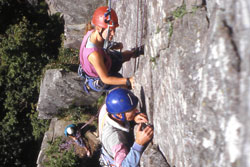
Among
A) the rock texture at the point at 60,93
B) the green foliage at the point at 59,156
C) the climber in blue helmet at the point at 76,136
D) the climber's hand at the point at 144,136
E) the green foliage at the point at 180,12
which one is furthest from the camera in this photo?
the rock texture at the point at 60,93

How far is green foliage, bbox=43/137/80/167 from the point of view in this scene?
18.0 feet

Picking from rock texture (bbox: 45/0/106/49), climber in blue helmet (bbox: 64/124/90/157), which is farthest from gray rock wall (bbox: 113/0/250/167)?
rock texture (bbox: 45/0/106/49)

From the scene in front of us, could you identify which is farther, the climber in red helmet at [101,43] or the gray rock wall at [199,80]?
the climber in red helmet at [101,43]

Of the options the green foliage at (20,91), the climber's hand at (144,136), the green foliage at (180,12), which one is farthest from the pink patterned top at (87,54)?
the green foliage at (20,91)

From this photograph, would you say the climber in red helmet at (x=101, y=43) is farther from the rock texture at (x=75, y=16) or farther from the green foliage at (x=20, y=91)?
the green foliage at (x=20, y=91)

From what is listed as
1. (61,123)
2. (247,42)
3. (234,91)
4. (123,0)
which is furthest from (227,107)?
(61,123)

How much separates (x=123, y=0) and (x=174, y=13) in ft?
9.91

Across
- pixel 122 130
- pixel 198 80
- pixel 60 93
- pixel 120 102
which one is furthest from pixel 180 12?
pixel 60 93

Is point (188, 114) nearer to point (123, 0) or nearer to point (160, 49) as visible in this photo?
point (160, 49)

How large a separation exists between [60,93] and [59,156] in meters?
1.78

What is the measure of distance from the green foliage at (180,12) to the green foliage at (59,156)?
4.36 metres

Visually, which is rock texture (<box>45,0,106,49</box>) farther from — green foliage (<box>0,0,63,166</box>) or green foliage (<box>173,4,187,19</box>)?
green foliage (<box>173,4,187,19</box>)

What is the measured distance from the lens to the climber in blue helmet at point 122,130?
3.15 meters

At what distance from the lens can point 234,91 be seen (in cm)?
139
